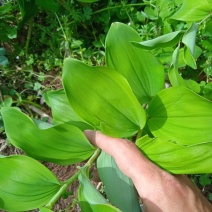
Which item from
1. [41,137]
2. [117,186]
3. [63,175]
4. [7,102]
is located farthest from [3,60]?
[117,186]

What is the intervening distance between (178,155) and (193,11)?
481 millimetres

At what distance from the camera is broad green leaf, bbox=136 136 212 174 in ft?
2.47

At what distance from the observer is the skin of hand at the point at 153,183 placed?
0.80m

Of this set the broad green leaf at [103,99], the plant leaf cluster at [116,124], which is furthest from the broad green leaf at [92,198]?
the broad green leaf at [103,99]

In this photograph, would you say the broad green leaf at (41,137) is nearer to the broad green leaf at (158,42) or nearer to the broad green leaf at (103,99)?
the broad green leaf at (103,99)

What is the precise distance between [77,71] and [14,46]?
89 centimetres

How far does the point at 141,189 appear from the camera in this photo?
814mm

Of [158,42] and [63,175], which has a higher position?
[158,42]

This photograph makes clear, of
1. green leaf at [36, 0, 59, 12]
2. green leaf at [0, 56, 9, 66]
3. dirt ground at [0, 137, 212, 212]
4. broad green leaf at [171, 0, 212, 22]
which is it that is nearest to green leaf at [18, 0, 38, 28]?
green leaf at [36, 0, 59, 12]

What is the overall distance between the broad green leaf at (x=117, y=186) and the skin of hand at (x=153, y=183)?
0.05m

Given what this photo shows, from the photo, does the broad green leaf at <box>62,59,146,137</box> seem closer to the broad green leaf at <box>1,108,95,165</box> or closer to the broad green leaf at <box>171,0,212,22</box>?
the broad green leaf at <box>1,108,95,165</box>

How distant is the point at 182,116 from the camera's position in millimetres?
844

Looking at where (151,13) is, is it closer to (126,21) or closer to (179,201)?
(126,21)

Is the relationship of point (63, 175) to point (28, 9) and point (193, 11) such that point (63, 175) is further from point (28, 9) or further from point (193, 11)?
point (193, 11)
